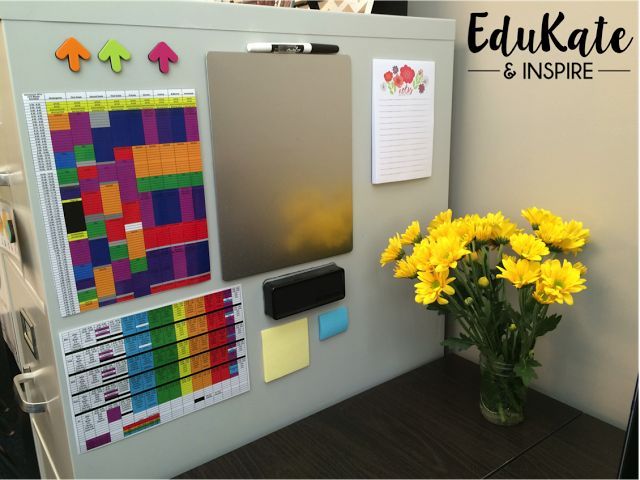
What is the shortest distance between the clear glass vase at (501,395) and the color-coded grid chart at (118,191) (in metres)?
0.56

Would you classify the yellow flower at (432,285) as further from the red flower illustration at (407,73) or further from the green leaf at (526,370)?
the red flower illustration at (407,73)

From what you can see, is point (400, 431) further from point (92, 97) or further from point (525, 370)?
point (92, 97)

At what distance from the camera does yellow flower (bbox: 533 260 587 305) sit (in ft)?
2.68

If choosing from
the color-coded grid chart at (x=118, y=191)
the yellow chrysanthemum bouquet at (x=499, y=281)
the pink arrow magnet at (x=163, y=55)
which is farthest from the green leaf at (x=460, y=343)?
the pink arrow magnet at (x=163, y=55)

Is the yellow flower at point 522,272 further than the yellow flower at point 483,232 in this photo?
No

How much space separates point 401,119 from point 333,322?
409mm

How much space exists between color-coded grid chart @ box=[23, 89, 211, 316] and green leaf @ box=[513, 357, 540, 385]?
1.85 feet

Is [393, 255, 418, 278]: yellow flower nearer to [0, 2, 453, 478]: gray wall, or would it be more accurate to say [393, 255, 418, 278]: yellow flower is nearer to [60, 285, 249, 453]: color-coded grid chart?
[0, 2, 453, 478]: gray wall

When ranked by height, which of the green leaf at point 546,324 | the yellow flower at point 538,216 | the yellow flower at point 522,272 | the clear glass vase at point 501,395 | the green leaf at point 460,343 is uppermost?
the yellow flower at point 538,216

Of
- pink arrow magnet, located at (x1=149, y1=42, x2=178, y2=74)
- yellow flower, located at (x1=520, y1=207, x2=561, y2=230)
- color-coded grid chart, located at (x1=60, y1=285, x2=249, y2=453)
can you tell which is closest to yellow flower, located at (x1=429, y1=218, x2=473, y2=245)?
yellow flower, located at (x1=520, y1=207, x2=561, y2=230)

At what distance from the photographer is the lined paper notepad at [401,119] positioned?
0.96 m

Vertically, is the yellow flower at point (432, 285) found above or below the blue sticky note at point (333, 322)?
above

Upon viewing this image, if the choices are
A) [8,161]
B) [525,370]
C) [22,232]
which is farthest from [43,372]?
[525,370]

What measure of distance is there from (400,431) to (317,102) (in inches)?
24.1
